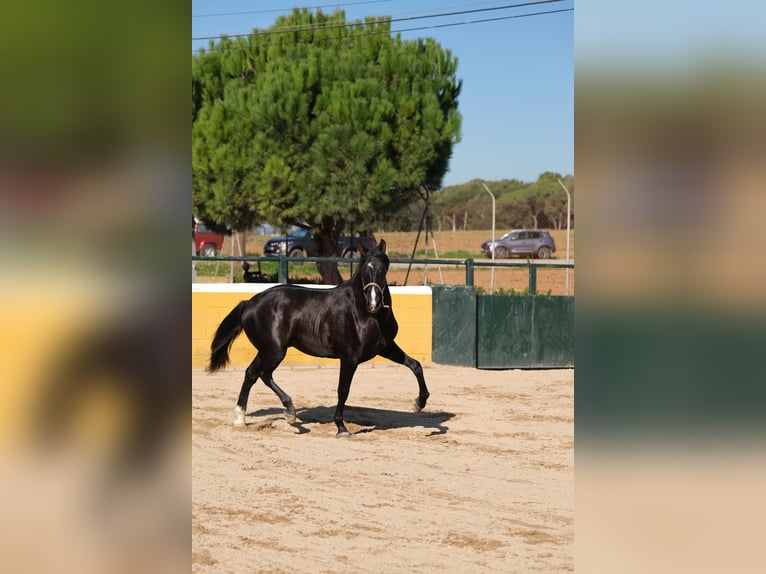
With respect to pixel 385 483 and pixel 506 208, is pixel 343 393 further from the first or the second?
pixel 506 208

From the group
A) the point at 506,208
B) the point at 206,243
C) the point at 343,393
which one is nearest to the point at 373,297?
the point at 343,393

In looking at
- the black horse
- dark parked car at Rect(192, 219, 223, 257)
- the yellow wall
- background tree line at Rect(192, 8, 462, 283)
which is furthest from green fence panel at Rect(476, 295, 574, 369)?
dark parked car at Rect(192, 219, 223, 257)

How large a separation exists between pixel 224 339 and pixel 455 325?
5.59m

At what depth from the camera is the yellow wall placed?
13922 millimetres

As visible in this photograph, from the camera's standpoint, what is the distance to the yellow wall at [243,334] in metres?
13.9

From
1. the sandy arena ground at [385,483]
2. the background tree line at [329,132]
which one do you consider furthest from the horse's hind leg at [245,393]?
the background tree line at [329,132]

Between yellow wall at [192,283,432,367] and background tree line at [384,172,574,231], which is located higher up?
background tree line at [384,172,574,231]

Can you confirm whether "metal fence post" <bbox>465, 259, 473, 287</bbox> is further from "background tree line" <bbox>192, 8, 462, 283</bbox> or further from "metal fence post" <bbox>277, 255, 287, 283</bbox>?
"background tree line" <bbox>192, 8, 462, 283</bbox>

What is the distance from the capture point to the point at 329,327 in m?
9.27

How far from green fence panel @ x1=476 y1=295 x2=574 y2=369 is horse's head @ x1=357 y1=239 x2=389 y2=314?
19.6ft
